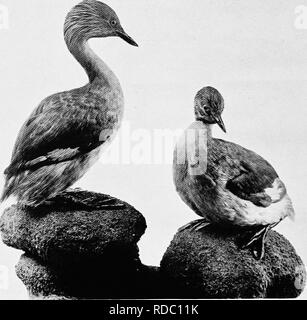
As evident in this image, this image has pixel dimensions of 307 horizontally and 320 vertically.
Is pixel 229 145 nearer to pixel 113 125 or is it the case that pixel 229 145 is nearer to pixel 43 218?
pixel 113 125

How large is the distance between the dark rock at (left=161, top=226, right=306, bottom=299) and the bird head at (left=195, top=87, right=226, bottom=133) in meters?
0.50

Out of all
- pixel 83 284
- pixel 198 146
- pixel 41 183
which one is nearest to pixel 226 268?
pixel 198 146

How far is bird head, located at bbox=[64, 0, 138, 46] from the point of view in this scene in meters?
3.21

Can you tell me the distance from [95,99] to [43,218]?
61cm

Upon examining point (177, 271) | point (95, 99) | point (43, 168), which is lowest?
point (177, 271)

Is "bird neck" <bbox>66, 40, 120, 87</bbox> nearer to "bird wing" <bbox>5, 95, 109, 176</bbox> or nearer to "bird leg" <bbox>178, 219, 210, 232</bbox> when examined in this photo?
"bird wing" <bbox>5, 95, 109, 176</bbox>

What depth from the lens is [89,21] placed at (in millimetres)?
3213

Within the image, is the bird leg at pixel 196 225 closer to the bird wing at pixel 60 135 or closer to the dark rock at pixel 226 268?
the dark rock at pixel 226 268

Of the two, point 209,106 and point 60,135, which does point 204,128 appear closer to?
point 209,106

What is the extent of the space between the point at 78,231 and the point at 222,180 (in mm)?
693

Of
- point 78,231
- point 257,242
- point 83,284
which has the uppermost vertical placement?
point 78,231

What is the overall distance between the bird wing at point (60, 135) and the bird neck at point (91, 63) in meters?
0.16

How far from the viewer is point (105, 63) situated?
3.27m
